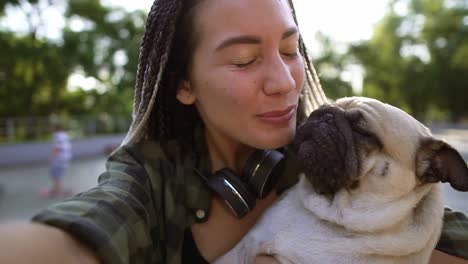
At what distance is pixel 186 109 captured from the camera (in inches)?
60.2

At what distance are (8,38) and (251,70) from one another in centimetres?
1317

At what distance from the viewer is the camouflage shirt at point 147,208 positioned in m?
0.86

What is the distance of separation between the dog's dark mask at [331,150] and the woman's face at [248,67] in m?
0.09

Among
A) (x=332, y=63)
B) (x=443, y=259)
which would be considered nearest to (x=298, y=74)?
(x=443, y=259)

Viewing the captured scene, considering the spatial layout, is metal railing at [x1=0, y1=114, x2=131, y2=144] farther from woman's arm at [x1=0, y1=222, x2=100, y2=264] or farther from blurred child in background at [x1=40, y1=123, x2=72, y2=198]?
woman's arm at [x1=0, y1=222, x2=100, y2=264]

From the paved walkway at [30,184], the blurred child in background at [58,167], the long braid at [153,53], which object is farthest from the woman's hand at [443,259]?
the blurred child in background at [58,167]

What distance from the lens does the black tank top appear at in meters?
1.29

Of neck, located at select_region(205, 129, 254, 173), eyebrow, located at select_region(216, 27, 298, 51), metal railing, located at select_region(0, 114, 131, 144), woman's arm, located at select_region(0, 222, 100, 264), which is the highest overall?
eyebrow, located at select_region(216, 27, 298, 51)

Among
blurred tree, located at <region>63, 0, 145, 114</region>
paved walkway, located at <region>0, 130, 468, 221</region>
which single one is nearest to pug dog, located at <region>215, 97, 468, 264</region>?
paved walkway, located at <region>0, 130, 468, 221</region>

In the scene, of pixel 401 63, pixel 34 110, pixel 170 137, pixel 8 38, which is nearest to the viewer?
pixel 170 137

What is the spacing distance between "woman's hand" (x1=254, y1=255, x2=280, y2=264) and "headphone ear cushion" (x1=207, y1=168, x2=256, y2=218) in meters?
0.14

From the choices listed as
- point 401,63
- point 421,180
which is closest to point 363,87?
point 401,63

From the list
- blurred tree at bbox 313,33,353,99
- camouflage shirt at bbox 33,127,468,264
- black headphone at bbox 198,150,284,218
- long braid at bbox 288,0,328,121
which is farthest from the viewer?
blurred tree at bbox 313,33,353,99

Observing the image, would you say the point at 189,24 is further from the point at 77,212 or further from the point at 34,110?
the point at 34,110
